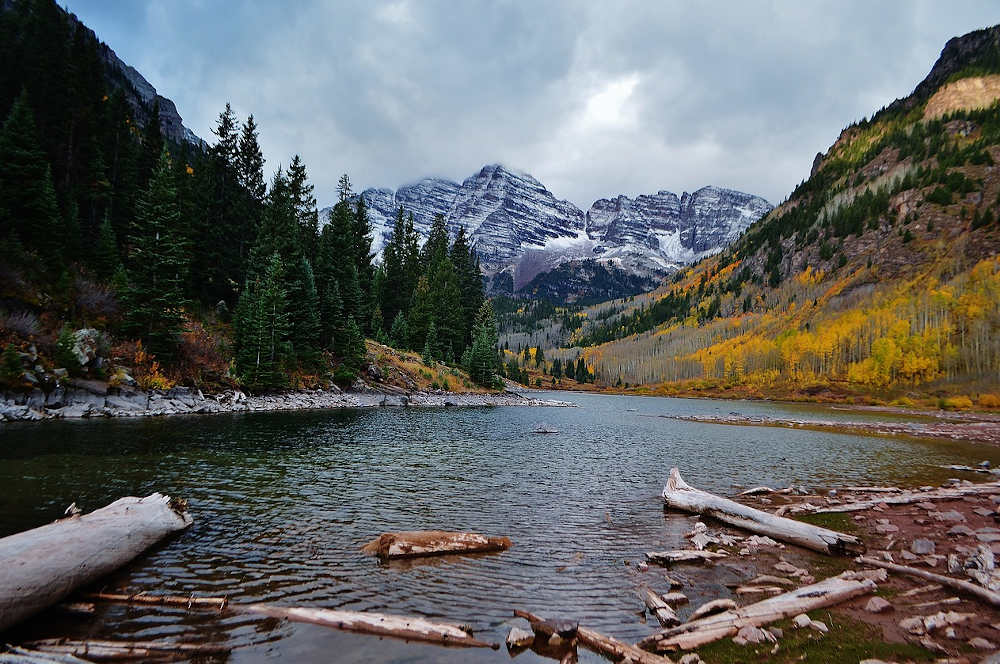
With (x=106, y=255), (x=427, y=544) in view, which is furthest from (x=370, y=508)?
(x=106, y=255)

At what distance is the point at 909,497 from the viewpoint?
17219 mm

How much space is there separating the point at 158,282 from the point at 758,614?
4714cm

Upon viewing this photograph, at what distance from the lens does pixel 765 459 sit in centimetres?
3014

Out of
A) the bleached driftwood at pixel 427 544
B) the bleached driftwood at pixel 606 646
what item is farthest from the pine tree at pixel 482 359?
the bleached driftwood at pixel 606 646

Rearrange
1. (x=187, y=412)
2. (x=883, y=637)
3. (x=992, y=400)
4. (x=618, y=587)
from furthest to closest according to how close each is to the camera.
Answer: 1. (x=992, y=400)
2. (x=187, y=412)
3. (x=618, y=587)
4. (x=883, y=637)

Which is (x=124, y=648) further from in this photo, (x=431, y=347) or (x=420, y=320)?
(x=420, y=320)

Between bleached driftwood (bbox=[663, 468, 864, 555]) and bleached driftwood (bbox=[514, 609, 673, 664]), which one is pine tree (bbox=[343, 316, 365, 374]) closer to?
bleached driftwood (bbox=[663, 468, 864, 555])

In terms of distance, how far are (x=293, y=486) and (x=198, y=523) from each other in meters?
4.71

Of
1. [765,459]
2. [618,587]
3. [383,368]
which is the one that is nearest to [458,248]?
[383,368]

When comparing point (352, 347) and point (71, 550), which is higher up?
point (352, 347)

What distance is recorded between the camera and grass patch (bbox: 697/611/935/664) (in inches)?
256

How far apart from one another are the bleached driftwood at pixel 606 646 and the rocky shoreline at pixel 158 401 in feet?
116

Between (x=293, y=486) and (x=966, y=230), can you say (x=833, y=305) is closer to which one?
(x=966, y=230)

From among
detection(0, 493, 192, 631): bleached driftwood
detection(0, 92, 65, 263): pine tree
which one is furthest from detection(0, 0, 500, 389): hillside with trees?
detection(0, 493, 192, 631): bleached driftwood
